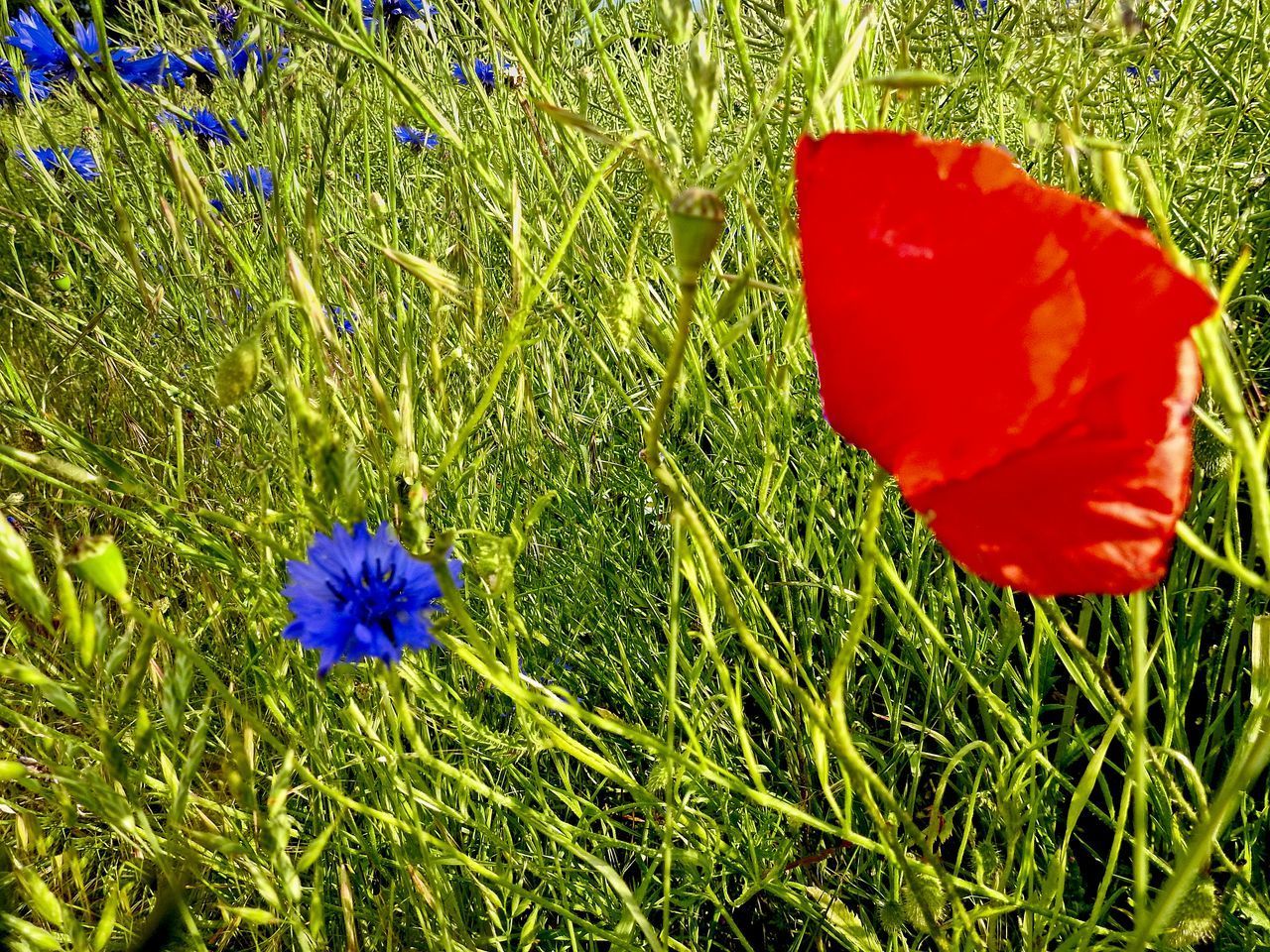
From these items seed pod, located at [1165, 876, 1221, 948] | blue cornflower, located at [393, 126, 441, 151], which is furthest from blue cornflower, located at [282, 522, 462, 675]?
blue cornflower, located at [393, 126, 441, 151]

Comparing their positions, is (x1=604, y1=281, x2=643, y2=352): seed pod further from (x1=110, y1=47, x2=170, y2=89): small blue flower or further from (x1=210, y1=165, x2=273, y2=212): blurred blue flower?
(x1=110, y1=47, x2=170, y2=89): small blue flower

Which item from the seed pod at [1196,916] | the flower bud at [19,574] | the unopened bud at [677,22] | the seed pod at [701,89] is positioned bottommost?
the seed pod at [1196,916]

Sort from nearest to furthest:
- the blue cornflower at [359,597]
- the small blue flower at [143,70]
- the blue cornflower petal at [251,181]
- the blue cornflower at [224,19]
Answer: the blue cornflower at [359,597]
the blue cornflower petal at [251,181]
the small blue flower at [143,70]
the blue cornflower at [224,19]

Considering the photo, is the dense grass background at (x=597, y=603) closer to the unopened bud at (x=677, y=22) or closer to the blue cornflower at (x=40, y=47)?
the unopened bud at (x=677, y=22)

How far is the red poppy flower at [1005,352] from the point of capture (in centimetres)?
27

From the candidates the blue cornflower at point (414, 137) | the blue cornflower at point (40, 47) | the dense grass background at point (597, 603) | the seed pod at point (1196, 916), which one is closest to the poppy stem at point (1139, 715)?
the dense grass background at point (597, 603)

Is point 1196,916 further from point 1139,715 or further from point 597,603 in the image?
point 597,603

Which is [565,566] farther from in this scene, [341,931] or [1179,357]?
[1179,357]

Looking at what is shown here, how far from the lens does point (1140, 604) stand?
286 millimetres

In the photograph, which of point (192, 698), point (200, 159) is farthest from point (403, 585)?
point (200, 159)

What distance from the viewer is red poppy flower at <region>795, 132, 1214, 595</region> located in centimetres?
27

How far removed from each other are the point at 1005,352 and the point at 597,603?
69cm

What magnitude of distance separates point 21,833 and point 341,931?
331 millimetres

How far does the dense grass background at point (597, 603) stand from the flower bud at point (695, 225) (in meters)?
0.05
